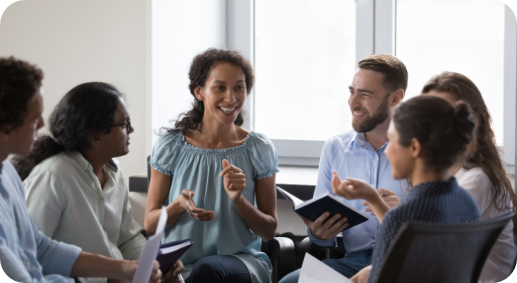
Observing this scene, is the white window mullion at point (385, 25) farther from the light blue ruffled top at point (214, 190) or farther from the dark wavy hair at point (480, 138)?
the dark wavy hair at point (480, 138)

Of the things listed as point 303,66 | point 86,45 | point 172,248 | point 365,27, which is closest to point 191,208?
point 172,248

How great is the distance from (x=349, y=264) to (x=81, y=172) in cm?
107

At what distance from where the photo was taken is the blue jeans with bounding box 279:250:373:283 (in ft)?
6.19

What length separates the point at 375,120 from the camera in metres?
2.04

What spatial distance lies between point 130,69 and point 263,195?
1.05 m

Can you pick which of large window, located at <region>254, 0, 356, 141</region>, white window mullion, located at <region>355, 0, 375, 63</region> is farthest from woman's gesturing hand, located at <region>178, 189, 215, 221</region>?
white window mullion, located at <region>355, 0, 375, 63</region>

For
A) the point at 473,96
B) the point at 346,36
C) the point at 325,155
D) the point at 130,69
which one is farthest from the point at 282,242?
the point at 346,36

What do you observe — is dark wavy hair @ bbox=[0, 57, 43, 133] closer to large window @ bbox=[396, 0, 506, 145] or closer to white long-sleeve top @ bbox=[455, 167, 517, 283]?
white long-sleeve top @ bbox=[455, 167, 517, 283]

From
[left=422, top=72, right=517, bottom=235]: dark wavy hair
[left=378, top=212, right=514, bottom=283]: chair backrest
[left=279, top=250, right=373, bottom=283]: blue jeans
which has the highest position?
[left=422, top=72, right=517, bottom=235]: dark wavy hair

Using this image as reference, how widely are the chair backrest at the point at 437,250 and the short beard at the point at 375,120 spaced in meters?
0.90

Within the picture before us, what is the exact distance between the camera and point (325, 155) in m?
2.13

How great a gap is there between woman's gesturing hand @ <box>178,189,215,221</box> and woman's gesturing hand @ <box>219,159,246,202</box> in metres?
0.11

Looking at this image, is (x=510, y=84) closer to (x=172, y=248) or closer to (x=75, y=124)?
(x=172, y=248)

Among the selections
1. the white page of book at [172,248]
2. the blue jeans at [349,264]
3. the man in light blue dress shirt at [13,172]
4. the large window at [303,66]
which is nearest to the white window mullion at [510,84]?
the large window at [303,66]
